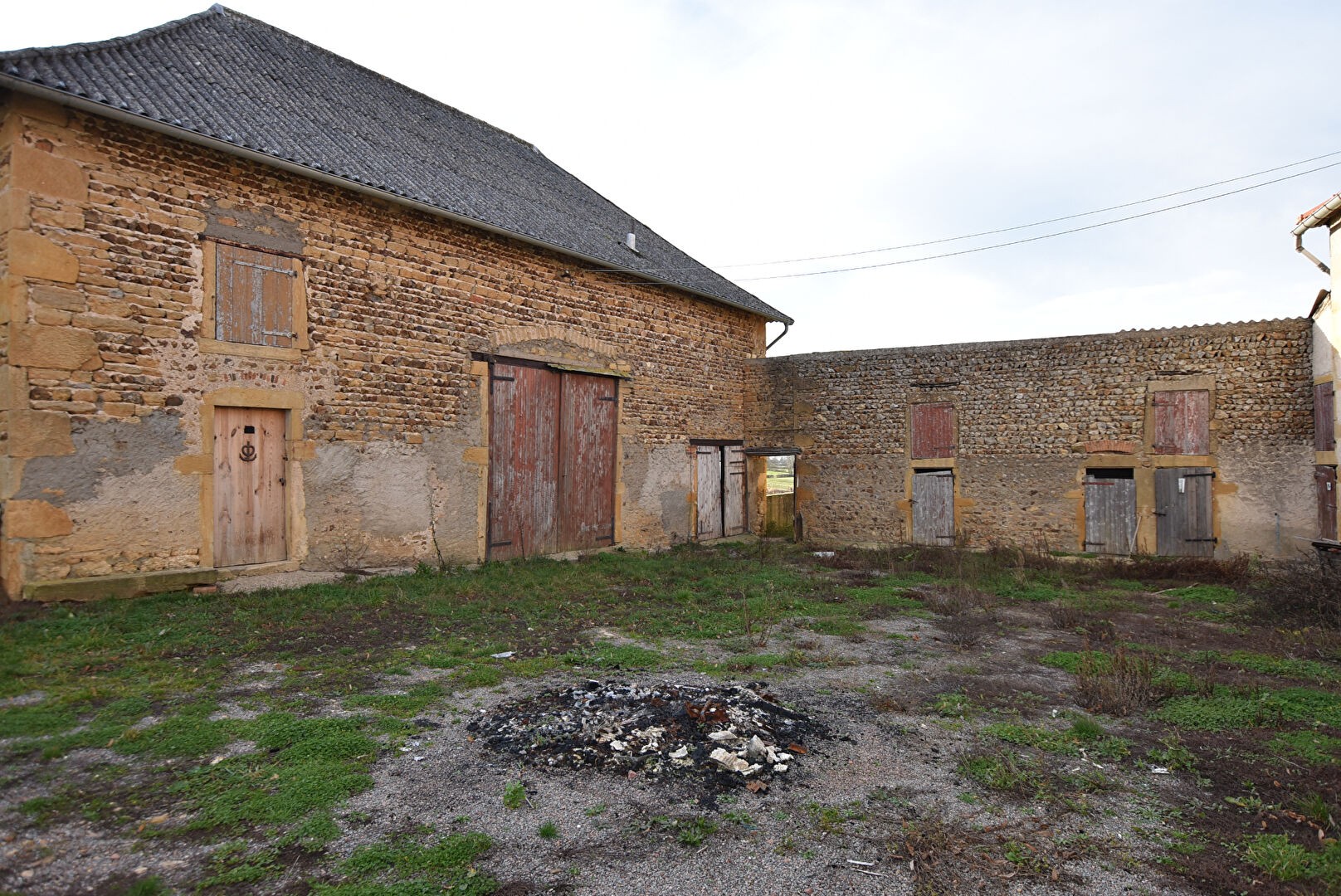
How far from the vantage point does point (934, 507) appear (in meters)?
13.4

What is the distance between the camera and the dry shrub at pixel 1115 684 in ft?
16.3

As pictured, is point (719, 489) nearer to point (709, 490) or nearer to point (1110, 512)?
point (709, 490)

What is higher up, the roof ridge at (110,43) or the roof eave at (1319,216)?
the roof ridge at (110,43)

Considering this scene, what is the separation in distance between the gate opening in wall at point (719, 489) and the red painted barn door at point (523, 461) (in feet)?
12.7

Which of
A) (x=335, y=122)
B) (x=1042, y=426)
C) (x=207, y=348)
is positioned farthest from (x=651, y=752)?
(x=1042, y=426)

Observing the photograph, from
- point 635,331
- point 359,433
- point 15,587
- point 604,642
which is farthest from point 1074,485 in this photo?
point 15,587

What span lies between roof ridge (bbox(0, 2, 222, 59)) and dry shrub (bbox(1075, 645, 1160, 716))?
10509 millimetres

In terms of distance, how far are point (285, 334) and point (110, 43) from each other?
3.65 meters

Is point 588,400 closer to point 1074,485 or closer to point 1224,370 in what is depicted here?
point 1074,485

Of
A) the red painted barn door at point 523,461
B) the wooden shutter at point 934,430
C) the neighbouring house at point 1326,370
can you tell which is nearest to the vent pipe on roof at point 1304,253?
the neighbouring house at point 1326,370

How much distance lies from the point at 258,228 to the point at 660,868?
8.17 meters

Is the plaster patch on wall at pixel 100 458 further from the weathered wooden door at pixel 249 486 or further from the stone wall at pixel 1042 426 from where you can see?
the stone wall at pixel 1042 426

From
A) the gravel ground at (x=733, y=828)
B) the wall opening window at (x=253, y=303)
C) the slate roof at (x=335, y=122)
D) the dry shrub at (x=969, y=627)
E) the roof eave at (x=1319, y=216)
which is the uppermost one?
the slate roof at (x=335, y=122)

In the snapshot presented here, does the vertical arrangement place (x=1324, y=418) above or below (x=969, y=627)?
above
